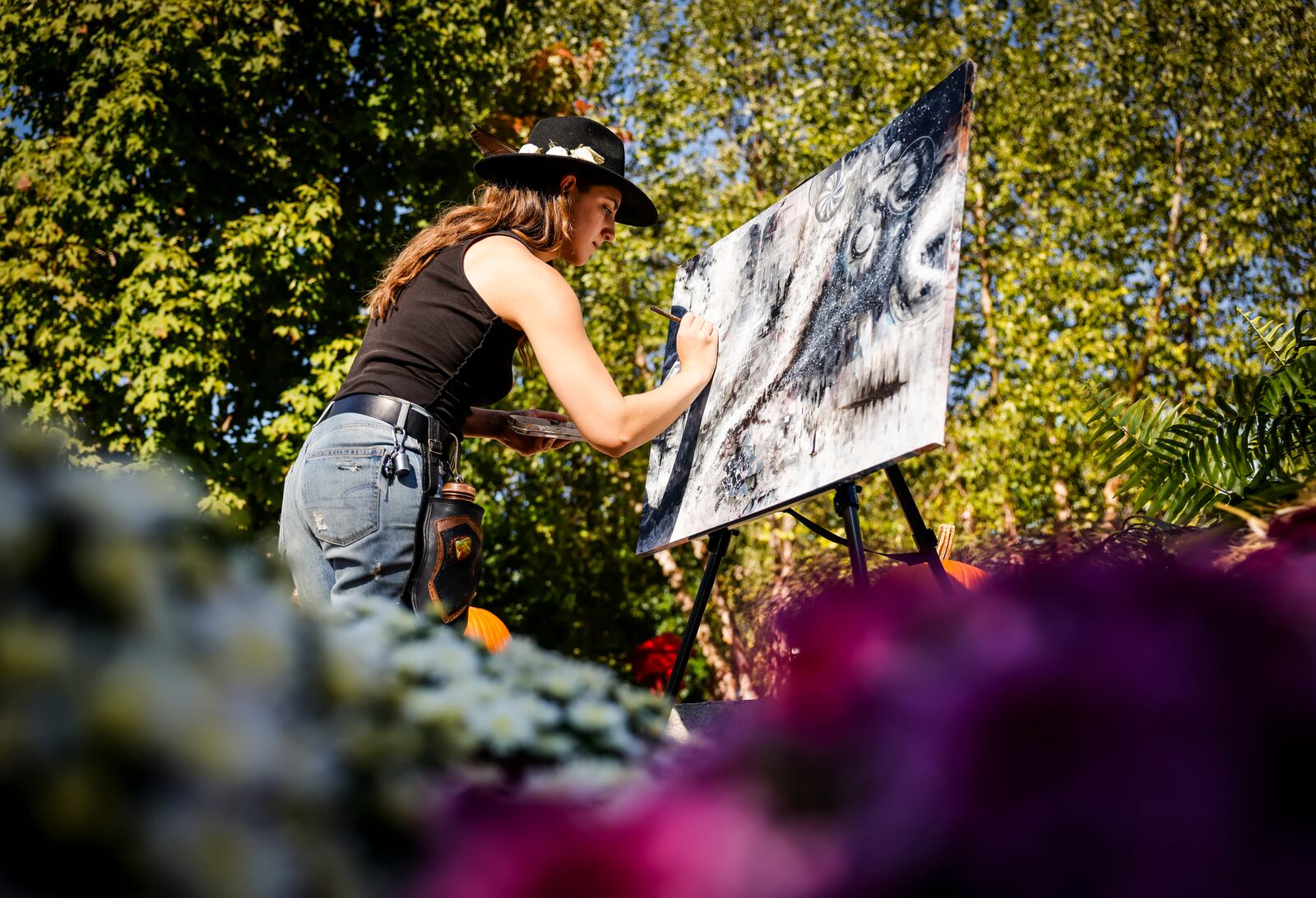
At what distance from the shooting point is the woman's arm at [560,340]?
5.52 ft

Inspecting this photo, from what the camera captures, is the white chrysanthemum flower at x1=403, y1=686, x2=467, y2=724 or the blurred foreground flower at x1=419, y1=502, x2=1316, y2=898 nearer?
the blurred foreground flower at x1=419, y1=502, x2=1316, y2=898

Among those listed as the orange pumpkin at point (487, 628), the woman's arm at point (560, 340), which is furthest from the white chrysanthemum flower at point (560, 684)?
the orange pumpkin at point (487, 628)

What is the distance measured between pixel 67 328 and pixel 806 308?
5.47 metres

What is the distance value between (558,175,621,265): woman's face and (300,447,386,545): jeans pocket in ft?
2.14

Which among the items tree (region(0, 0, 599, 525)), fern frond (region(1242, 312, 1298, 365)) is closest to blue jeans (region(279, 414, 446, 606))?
fern frond (region(1242, 312, 1298, 365))

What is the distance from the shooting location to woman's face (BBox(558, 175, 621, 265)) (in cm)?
207

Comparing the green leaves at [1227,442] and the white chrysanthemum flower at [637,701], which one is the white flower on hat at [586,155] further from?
the white chrysanthemum flower at [637,701]

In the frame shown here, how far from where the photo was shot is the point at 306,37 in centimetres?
662

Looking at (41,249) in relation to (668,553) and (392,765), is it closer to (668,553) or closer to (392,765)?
(668,553)

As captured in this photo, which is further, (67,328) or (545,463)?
(545,463)

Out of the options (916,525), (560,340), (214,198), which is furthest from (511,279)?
(214,198)

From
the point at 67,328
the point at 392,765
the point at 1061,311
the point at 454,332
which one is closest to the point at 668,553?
the point at 1061,311

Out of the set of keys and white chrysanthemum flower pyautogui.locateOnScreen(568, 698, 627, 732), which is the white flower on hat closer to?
the set of keys

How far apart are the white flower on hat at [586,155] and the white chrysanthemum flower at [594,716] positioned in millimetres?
1709
